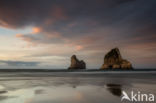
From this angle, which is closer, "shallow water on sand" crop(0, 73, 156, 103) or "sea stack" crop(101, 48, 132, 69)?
"shallow water on sand" crop(0, 73, 156, 103)

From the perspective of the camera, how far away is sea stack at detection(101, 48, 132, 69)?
126 m

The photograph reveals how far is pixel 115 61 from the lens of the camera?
445 ft

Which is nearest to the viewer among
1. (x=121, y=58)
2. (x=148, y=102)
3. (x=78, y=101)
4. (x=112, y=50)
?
(x=148, y=102)

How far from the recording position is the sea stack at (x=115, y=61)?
12612cm

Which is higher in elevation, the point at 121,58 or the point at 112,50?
the point at 112,50

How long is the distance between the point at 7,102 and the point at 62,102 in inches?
142

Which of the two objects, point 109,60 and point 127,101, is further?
point 109,60

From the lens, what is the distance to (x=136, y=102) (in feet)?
28.2

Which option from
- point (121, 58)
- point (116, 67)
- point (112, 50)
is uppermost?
point (112, 50)

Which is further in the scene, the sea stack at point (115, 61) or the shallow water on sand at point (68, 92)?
the sea stack at point (115, 61)

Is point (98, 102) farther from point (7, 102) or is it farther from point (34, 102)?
point (7, 102)

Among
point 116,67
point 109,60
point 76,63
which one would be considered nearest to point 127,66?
point 116,67

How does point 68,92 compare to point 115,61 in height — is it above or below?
below

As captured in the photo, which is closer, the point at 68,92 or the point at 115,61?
the point at 68,92
